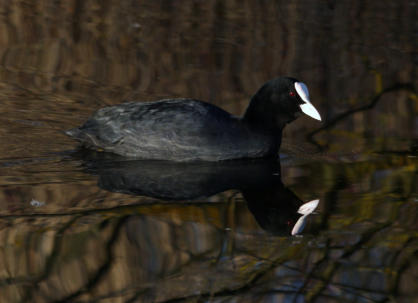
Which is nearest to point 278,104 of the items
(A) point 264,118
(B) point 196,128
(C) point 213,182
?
(A) point 264,118

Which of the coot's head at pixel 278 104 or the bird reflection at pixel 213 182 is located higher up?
the coot's head at pixel 278 104

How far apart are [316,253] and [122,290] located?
1.18 metres

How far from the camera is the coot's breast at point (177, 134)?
20.5ft

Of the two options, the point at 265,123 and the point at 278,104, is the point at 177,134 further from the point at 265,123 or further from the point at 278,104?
the point at 278,104

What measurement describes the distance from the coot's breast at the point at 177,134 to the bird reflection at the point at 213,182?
3.2 inches

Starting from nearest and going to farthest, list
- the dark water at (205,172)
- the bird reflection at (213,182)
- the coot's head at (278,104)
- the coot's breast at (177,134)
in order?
the dark water at (205,172), the bird reflection at (213,182), the coot's breast at (177,134), the coot's head at (278,104)

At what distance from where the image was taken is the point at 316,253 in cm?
455

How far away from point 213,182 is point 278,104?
1014 millimetres

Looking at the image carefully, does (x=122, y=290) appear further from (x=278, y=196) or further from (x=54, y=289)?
(x=278, y=196)

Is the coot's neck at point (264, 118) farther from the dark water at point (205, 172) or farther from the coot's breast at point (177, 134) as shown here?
the dark water at point (205, 172)

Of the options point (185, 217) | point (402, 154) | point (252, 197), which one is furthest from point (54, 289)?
point (402, 154)

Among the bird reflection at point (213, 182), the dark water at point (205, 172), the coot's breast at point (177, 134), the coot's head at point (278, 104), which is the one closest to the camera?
the dark water at point (205, 172)

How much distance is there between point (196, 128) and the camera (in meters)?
6.25

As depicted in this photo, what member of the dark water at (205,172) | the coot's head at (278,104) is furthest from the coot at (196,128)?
the dark water at (205,172)
